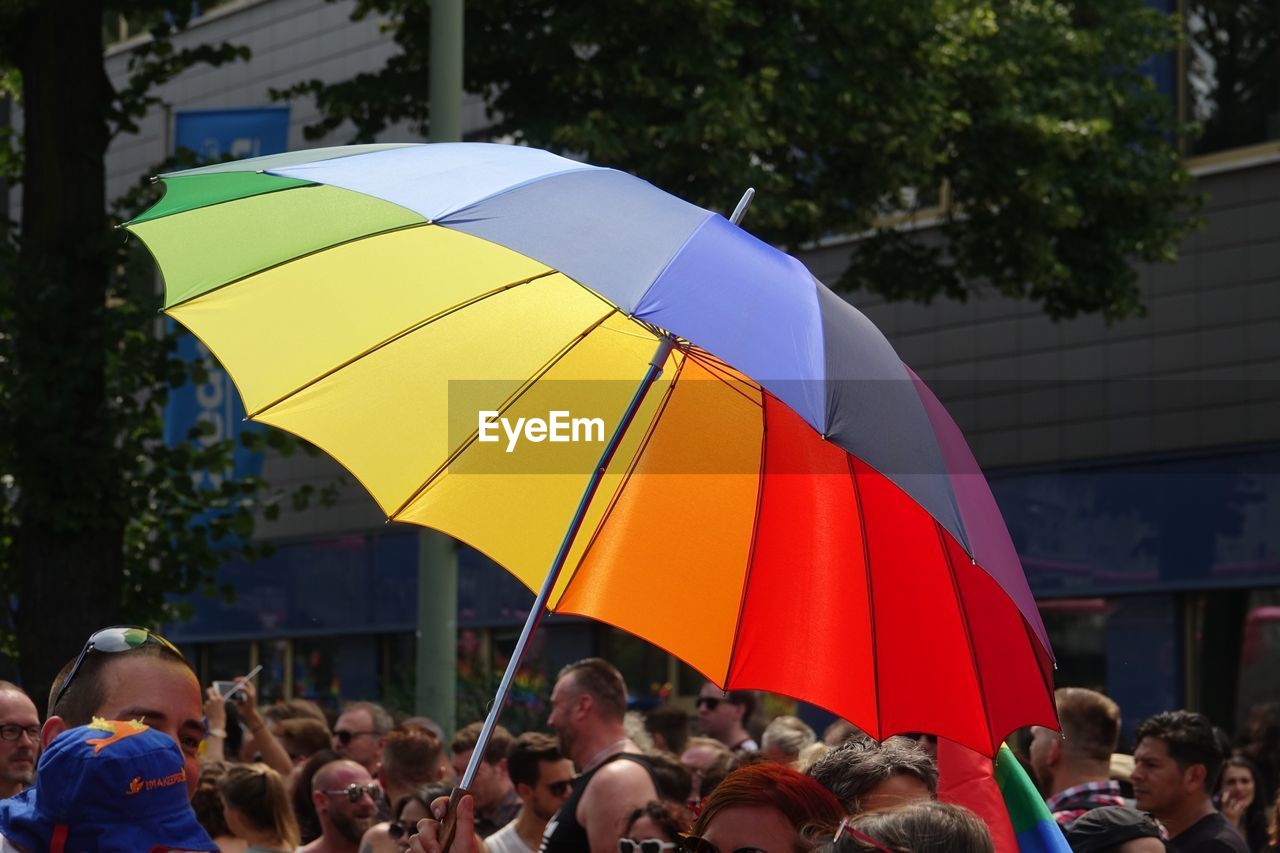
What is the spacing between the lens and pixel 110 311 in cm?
1227

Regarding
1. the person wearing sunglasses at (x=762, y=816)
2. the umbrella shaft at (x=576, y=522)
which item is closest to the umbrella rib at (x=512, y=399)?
the umbrella shaft at (x=576, y=522)

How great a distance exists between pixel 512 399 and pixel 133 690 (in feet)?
4.24

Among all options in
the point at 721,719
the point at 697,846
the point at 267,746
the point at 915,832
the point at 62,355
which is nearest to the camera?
the point at 915,832

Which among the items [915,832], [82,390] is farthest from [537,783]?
[82,390]

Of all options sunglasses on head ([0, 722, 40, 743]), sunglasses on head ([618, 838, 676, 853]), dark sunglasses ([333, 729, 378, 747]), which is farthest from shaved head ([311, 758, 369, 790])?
dark sunglasses ([333, 729, 378, 747])

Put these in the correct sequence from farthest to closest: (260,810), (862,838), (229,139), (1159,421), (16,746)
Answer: (1159,421) → (229,139) → (260,810) → (16,746) → (862,838)

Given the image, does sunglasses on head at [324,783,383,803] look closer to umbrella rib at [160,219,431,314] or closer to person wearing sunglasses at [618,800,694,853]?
person wearing sunglasses at [618,800,694,853]

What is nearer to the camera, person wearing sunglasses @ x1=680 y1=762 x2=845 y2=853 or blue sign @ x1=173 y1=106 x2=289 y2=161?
person wearing sunglasses @ x1=680 y1=762 x2=845 y2=853

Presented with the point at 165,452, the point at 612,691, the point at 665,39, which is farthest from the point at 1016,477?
the point at 612,691

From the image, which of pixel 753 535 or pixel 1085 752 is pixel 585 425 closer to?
pixel 753 535

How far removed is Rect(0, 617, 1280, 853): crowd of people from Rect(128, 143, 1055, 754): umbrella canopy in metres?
0.40

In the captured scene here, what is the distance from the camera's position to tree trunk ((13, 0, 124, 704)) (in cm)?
1192

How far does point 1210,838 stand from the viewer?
720 centimetres

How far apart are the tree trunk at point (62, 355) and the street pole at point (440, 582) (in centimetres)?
229
